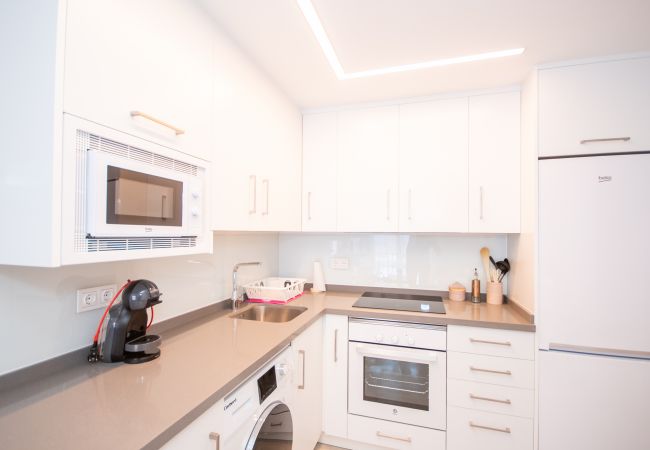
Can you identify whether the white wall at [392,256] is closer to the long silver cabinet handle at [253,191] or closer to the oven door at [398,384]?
the oven door at [398,384]

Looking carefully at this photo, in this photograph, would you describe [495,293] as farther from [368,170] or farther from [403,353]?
[368,170]

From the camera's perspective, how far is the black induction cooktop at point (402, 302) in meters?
1.93

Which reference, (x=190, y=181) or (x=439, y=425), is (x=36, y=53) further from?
(x=439, y=425)

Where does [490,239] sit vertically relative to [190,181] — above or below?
below

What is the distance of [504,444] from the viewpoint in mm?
1632

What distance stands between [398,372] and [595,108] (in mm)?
1774

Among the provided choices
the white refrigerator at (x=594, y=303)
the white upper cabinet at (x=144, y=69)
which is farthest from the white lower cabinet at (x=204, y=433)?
the white refrigerator at (x=594, y=303)

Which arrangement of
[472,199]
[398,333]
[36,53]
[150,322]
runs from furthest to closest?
[472,199] < [398,333] < [150,322] < [36,53]

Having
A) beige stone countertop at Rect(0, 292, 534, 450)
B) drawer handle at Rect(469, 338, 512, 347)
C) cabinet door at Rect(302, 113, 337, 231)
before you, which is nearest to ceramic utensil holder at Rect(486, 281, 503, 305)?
drawer handle at Rect(469, 338, 512, 347)

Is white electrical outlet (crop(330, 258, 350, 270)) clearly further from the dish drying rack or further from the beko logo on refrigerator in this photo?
the beko logo on refrigerator

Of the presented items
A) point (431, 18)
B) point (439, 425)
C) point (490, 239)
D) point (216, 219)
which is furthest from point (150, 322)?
point (490, 239)

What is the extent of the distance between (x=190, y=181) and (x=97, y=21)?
0.52 meters

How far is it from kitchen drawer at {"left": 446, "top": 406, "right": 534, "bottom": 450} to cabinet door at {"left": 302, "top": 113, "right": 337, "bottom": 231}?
4.45 feet

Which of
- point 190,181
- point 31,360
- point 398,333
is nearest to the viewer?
point 31,360
